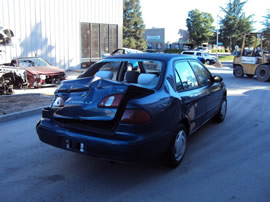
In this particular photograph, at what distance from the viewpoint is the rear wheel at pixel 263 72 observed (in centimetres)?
1526

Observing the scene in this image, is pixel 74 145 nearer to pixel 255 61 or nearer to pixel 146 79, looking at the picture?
pixel 146 79

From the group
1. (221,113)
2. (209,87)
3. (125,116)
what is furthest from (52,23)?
(125,116)

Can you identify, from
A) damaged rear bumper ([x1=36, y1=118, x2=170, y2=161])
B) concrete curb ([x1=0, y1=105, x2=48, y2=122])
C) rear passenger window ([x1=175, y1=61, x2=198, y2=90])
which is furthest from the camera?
concrete curb ([x1=0, y1=105, x2=48, y2=122])

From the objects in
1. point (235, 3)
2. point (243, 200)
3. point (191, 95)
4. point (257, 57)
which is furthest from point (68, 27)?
point (235, 3)

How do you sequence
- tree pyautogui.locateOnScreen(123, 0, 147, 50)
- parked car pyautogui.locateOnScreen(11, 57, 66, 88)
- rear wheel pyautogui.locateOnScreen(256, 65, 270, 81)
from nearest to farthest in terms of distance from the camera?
parked car pyautogui.locateOnScreen(11, 57, 66, 88) < rear wheel pyautogui.locateOnScreen(256, 65, 270, 81) < tree pyautogui.locateOnScreen(123, 0, 147, 50)

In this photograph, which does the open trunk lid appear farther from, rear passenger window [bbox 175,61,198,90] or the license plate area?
rear passenger window [bbox 175,61,198,90]

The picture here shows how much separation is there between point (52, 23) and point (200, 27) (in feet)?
186

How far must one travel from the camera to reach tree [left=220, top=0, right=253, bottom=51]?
60.9 m

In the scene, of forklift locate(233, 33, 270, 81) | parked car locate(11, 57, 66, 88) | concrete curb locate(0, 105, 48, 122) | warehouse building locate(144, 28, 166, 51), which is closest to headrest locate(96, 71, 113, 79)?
concrete curb locate(0, 105, 48, 122)

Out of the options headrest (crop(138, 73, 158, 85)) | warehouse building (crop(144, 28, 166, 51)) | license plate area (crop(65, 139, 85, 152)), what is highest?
warehouse building (crop(144, 28, 166, 51))

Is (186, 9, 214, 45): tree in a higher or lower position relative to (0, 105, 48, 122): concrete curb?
higher

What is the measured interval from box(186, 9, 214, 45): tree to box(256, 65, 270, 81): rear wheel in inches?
2128

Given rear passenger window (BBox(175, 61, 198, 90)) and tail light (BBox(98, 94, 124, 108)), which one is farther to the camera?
rear passenger window (BBox(175, 61, 198, 90))

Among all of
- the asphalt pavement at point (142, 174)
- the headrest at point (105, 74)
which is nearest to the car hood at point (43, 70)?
the asphalt pavement at point (142, 174)
